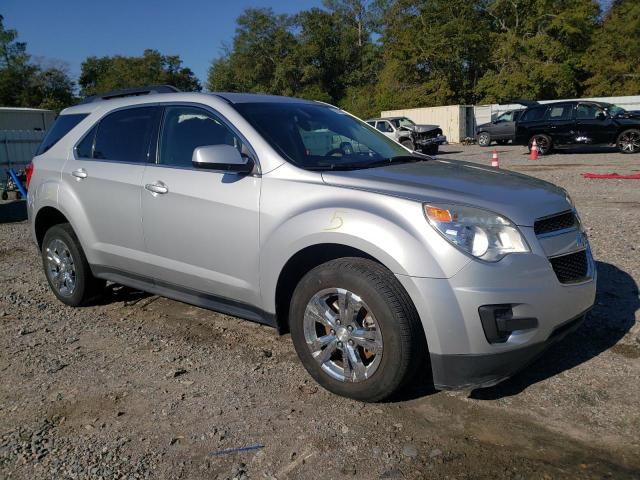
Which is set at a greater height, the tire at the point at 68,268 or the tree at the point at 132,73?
the tree at the point at 132,73

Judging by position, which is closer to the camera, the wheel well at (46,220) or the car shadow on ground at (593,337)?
the car shadow on ground at (593,337)

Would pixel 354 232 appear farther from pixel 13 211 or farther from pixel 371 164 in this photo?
pixel 13 211

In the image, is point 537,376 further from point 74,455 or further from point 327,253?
point 74,455

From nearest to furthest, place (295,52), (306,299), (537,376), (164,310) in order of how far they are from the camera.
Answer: (306,299) < (537,376) < (164,310) < (295,52)

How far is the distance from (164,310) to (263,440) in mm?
2436

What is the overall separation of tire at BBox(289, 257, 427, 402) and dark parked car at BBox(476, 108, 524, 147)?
25657 mm

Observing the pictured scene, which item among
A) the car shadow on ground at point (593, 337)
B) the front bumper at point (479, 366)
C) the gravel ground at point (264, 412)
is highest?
the front bumper at point (479, 366)

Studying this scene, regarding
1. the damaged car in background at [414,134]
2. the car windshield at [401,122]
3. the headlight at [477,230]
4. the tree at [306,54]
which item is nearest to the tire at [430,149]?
the damaged car in background at [414,134]

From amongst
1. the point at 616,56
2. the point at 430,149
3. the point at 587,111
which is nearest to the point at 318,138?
the point at 587,111

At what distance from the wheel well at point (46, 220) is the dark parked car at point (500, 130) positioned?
24.8 meters

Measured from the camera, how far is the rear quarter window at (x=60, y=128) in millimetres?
4984

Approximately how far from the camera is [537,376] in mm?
3516

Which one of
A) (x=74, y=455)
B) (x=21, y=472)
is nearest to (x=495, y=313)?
(x=74, y=455)

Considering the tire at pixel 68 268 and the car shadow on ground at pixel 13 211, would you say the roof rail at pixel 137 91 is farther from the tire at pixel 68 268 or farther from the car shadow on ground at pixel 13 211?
the car shadow on ground at pixel 13 211
